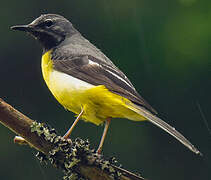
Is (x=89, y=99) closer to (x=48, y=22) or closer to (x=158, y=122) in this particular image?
(x=158, y=122)

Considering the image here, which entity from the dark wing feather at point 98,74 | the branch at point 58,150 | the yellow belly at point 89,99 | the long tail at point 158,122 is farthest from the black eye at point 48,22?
the branch at point 58,150

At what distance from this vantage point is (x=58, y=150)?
5117 millimetres

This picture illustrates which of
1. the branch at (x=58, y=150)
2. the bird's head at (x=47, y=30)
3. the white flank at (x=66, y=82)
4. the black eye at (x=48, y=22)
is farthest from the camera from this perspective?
the black eye at (x=48, y=22)

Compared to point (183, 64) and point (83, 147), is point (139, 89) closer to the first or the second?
point (183, 64)

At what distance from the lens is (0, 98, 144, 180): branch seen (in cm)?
509

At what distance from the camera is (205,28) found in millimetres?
9328

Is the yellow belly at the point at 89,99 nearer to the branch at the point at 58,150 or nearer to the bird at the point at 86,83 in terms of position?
the bird at the point at 86,83

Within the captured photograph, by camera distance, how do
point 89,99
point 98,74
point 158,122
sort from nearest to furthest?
point 158,122 < point 89,99 < point 98,74

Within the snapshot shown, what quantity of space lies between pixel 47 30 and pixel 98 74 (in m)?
1.38

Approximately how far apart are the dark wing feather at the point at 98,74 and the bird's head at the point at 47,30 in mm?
528

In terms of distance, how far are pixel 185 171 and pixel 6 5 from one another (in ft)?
17.1

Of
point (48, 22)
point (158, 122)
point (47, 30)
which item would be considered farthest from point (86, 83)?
point (48, 22)

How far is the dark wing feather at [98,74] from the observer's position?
5.96 meters

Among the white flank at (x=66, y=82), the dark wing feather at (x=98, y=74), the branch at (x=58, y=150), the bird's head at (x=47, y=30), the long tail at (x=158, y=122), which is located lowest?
the branch at (x=58, y=150)
